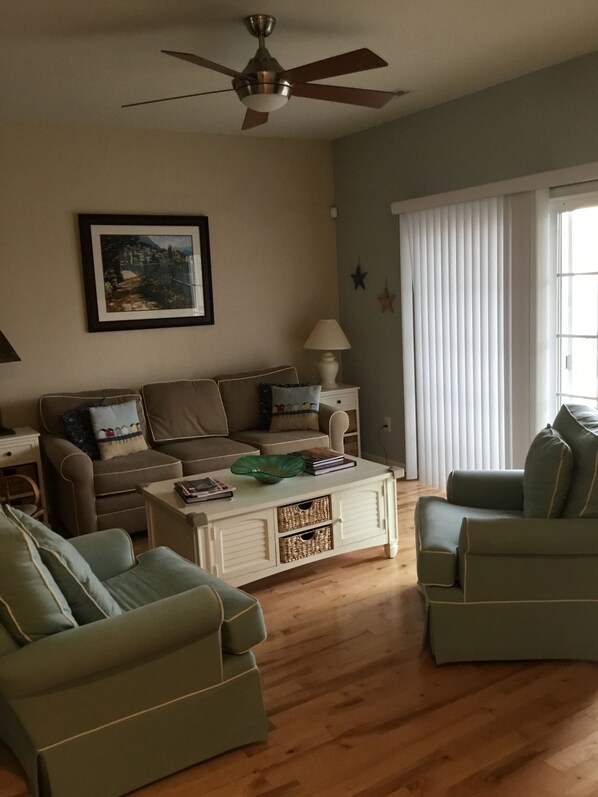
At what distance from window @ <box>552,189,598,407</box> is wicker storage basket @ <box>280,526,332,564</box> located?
5.76ft

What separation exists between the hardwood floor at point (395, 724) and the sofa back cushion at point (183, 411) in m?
2.07

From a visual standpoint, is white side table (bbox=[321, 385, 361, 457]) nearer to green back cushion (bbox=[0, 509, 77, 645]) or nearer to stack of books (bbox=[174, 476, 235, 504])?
stack of books (bbox=[174, 476, 235, 504])

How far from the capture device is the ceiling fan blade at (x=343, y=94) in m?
3.32

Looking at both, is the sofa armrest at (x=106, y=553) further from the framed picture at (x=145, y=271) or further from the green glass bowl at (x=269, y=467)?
the framed picture at (x=145, y=271)

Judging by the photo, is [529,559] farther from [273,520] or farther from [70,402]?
[70,402]

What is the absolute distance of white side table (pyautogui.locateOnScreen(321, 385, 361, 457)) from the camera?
19.0 feet

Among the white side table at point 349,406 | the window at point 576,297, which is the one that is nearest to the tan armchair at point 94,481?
the white side table at point 349,406

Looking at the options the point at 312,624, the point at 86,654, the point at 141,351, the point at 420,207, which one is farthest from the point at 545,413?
the point at 86,654

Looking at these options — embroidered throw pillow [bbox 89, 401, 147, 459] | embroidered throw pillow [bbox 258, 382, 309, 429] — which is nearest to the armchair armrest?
embroidered throw pillow [bbox 89, 401, 147, 459]

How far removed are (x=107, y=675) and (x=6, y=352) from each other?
2898 millimetres

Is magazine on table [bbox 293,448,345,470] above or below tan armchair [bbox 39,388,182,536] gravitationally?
above

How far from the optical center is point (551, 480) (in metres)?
2.91

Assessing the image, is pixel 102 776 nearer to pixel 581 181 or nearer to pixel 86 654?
pixel 86 654

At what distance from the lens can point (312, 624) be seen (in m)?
3.38
